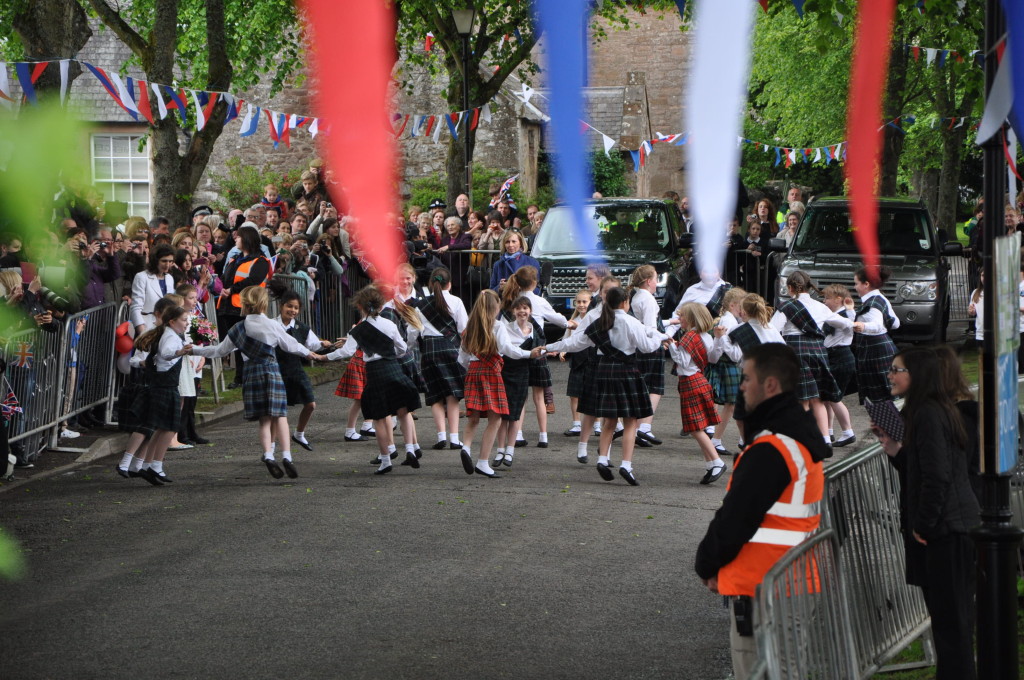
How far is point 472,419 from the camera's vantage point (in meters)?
10.8

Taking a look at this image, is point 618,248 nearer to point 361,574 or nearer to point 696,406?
point 696,406

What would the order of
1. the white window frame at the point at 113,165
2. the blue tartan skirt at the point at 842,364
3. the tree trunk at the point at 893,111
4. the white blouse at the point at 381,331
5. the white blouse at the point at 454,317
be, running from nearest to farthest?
the white window frame at the point at 113,165
the white blouse at the point at 381,331
the white blouse at the point at 454,317
the blue tartan skirt at the point at 842,364
the tree trunk at the point at 893,111

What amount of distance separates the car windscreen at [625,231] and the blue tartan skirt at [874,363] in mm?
6167

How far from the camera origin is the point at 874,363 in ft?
39.0

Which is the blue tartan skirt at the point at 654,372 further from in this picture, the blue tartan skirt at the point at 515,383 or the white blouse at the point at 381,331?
the white blouse at the point at 381,331

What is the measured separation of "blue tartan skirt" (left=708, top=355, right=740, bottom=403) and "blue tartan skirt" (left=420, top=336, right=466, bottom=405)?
2.26 metres

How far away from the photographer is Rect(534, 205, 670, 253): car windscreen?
18.0 metres

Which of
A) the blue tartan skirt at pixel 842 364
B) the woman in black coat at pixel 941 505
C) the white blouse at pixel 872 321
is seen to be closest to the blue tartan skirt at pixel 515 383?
the blue tartan skirt at pixel 842 364

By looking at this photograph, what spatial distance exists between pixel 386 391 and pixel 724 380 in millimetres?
3016

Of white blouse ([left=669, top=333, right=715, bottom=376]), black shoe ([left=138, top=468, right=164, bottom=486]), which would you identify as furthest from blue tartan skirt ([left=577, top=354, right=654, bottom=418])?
black shoe ([left=138, top=468, right=164, bottom=486])

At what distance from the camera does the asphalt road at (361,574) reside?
592 cm

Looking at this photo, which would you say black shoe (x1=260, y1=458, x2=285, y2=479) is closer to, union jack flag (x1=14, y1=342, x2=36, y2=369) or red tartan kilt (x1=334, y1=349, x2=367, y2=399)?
red tartan kilt (x1=334, y1=349, x2=367, y2=399)

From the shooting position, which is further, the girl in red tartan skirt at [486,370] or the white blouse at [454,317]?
the white blouse at [454,317]

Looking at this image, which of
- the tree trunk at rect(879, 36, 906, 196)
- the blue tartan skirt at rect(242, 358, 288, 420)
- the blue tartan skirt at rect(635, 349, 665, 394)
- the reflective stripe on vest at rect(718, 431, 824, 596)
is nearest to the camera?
the reflective stripe on vest at rect(718, 431, 824, 596)
